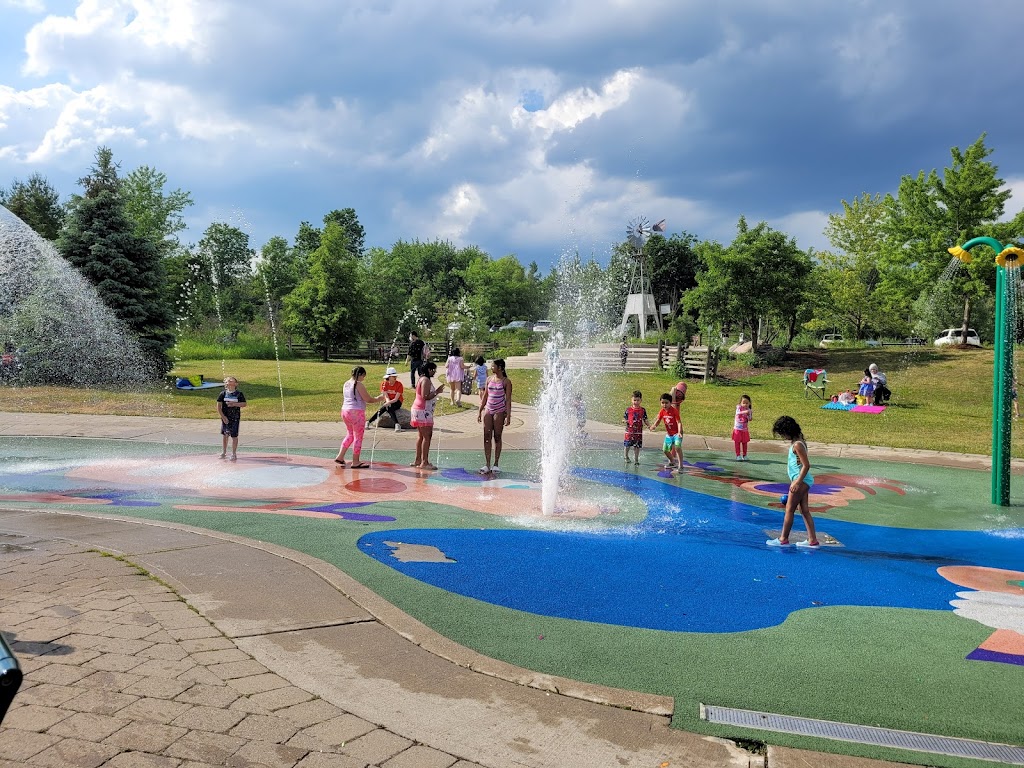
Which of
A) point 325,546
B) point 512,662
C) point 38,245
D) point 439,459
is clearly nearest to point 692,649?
point 512,662

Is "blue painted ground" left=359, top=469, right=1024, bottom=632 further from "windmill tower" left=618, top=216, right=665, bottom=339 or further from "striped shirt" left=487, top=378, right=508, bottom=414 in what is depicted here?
"windmill tower" left=618, top=216, right=665, bottom=339

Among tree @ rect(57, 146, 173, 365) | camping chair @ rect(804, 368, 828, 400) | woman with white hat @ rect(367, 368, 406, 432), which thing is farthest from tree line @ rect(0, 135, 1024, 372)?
woman with white hat @ rect(367, 368, 406, 432)

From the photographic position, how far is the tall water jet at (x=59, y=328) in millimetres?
24141

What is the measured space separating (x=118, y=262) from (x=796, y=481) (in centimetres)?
2537

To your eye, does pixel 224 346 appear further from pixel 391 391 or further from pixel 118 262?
pixel 391 391

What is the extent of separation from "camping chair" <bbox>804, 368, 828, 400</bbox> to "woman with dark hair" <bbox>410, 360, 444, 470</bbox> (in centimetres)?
1784

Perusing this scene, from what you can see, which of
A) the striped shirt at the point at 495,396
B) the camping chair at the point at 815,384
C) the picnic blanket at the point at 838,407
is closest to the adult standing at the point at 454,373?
the striped shirt at the point at 495,396

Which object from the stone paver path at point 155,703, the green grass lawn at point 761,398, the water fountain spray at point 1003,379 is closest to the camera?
the stone paver path at point 155,703

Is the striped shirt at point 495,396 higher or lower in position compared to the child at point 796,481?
higher

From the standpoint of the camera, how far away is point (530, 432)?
17328mm

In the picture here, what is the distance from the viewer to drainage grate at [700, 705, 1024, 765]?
11.5ft

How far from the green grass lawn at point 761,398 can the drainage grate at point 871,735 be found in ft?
44.0

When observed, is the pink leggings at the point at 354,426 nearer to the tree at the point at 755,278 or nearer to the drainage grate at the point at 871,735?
the drainage grate at the point at 871,735

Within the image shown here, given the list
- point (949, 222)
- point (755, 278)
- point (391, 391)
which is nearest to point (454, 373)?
point (391, 391)
